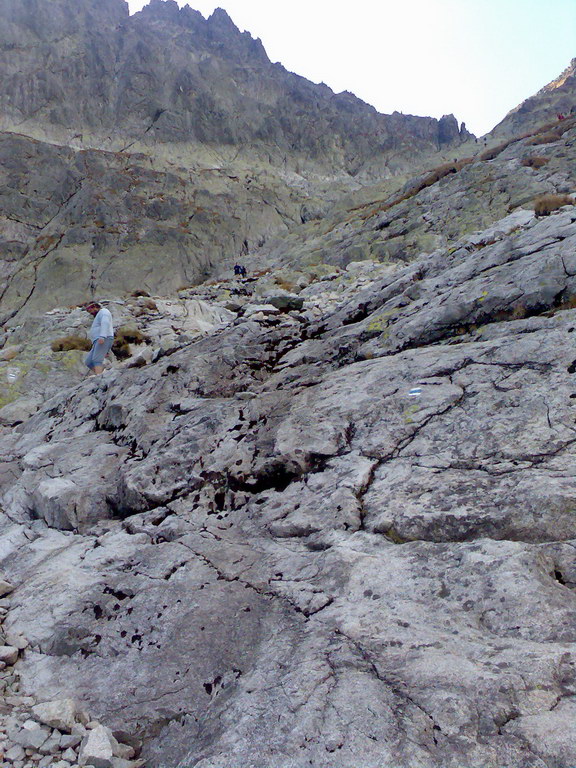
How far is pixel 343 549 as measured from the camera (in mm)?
5309

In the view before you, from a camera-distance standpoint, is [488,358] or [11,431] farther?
[11,431]

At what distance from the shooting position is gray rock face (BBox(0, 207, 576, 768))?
135 inches

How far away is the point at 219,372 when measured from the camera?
35.6ft

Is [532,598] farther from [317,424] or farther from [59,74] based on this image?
[59,74]

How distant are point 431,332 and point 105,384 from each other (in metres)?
8.85

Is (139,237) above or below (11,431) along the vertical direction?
above

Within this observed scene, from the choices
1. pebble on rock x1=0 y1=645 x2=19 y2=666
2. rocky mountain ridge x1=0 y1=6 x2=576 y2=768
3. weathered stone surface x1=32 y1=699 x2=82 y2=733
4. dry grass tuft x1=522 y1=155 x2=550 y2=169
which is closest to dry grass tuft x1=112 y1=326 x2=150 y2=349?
rocky mountain ridge x1=0 y1=6 x2=576 y2=768

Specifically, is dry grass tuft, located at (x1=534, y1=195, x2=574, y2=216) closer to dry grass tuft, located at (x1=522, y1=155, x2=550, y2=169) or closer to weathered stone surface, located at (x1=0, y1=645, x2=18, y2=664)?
weathered stone surface, located at (x1=0, y1=645, x2=18, y2=664)

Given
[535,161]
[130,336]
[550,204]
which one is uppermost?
[535,161]

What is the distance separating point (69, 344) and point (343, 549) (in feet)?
64.6

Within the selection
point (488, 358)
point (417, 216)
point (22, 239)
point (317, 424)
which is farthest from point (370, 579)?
point (22, 239)

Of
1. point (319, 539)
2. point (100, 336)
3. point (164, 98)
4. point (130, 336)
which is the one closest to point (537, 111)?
point (164, 98)

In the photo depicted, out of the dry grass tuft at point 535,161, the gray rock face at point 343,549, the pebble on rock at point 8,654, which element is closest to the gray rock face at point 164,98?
the dry grass tuft at point 535,161

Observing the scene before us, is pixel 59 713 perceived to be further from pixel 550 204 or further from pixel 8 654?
pixel 550 204
